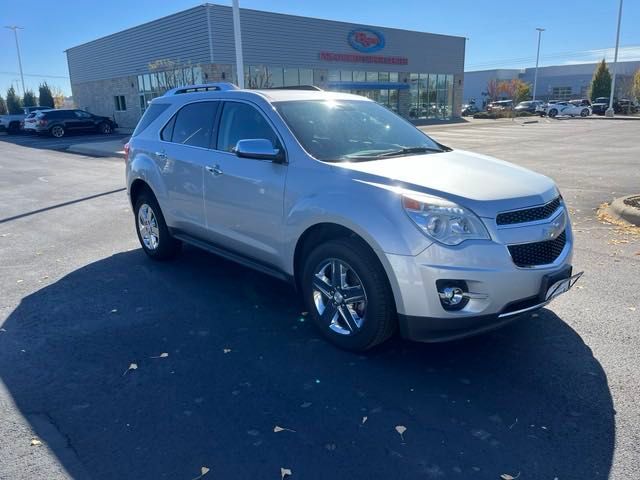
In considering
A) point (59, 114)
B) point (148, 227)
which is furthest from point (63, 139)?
point (148, 227)

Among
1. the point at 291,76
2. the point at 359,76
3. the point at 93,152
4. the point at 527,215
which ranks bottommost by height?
the point at 93,152

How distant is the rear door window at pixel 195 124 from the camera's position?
504cm

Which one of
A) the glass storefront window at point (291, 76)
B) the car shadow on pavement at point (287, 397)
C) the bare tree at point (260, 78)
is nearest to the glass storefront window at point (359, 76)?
the glass storefront window at point (291, 76)

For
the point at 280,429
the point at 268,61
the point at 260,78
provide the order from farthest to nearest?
the point at 268,61 < the point at 260,78 < the point at 280,429

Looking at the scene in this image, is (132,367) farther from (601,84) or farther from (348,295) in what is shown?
(601,84)

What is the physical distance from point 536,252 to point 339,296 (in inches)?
54.0

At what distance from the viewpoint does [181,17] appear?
31.9m

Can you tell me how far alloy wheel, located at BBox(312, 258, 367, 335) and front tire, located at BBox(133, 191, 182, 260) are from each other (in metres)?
2.59

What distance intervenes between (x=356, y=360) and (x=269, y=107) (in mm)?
2204

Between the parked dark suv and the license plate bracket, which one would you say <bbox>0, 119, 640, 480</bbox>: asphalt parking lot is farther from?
the parked dark suv

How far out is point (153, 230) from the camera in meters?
6.07

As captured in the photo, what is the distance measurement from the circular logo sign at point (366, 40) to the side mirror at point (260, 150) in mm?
37442

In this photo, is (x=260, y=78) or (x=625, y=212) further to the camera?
(x=260, y=78)

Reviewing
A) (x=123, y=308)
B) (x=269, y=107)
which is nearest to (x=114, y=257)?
(x=123, y=308)
